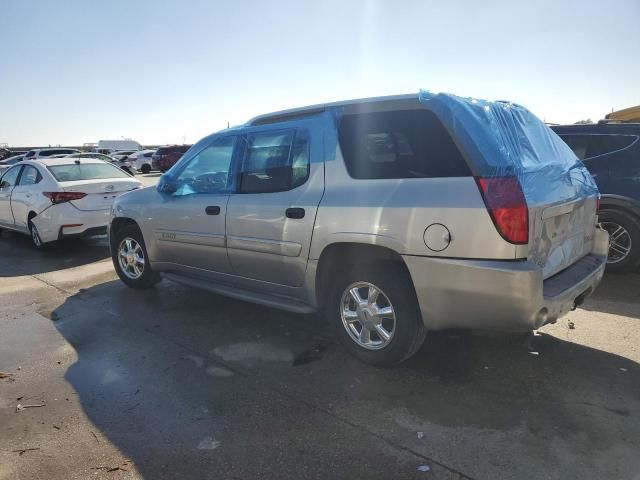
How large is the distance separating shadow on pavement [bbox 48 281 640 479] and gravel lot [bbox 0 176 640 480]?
1 centimetres

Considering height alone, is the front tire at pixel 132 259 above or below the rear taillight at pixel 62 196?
below

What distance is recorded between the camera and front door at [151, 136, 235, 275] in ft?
14.6

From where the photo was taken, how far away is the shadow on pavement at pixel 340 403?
99.9 inches

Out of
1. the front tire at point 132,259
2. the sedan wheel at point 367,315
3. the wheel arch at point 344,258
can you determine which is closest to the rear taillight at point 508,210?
the wheel arch at point 344,258

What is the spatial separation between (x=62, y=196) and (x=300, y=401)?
247 inches

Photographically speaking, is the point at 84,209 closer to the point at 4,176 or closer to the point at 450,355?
the point at 4,176

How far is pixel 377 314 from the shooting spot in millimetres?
3459

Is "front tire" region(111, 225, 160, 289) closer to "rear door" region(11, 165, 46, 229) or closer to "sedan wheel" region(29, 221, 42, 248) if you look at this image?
"rear door" region(11, 165, 46, 229)

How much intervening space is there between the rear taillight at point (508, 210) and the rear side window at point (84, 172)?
7.37 metres

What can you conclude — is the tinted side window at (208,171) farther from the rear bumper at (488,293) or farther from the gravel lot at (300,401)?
the rear bumper at (488,293)

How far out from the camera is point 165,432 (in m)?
2.86

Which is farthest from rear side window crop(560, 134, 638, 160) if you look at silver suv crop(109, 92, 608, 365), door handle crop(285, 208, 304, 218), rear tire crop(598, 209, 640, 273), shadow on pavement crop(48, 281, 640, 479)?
door handle crop(285, 208, 304, 218)

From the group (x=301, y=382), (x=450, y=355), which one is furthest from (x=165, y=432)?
(x=450, y=355)

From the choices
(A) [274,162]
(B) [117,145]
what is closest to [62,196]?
(A) [274,162]
